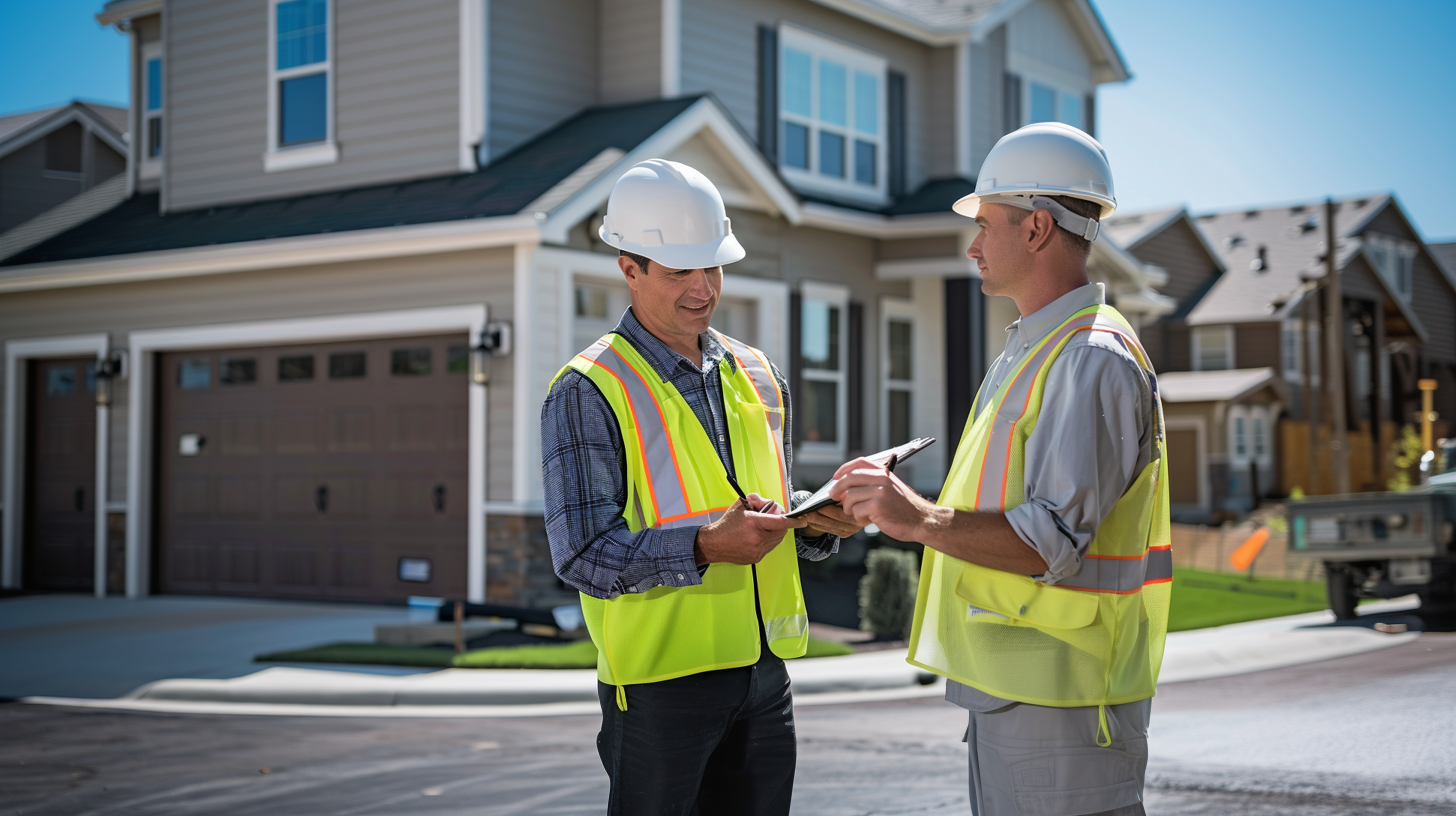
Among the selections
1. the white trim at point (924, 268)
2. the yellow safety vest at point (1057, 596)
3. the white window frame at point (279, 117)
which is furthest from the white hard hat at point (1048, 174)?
the white trim at point (924, 268)

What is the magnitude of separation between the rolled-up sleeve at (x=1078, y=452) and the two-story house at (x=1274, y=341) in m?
31.0

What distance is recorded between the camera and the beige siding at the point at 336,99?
15266mm

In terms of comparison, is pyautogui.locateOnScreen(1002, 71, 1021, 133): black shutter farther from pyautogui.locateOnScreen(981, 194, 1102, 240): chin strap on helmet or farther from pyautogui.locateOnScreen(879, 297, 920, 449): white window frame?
pyautogui.locateOnScreen(981, 194, 1102, 240): chin strap on helmet

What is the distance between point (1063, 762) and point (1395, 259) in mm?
42866

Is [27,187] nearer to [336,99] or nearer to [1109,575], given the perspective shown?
[336,99]

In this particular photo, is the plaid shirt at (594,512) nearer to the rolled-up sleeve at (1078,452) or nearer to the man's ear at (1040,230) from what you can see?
the rolled-up sleeve at (1078,452)

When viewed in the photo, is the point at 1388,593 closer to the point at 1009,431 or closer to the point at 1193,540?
the point at 1193,540

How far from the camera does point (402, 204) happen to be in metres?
14.6

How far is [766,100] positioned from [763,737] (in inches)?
583

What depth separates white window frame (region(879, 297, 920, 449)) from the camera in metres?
18.7

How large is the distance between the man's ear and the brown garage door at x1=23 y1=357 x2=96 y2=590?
15.6 meters

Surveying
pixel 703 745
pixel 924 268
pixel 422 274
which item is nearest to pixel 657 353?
pixel 703 745

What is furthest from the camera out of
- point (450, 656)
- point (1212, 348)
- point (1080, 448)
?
point (1212, 348)

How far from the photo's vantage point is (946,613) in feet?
9.91
